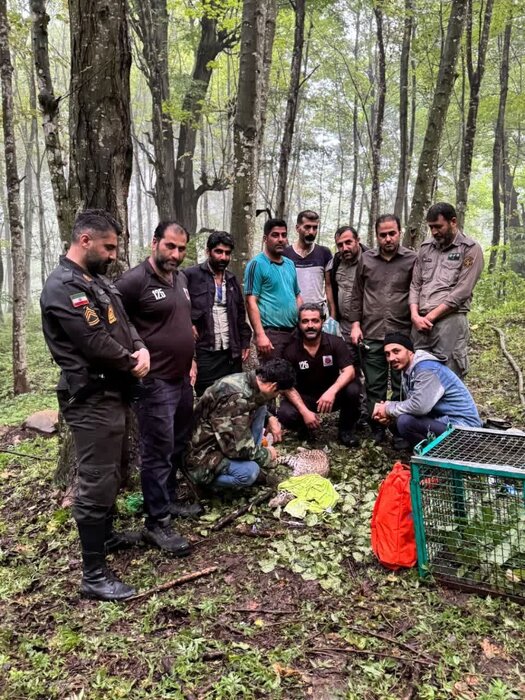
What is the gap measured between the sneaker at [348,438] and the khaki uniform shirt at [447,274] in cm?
140

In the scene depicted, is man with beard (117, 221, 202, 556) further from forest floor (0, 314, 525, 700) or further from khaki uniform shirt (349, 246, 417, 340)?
khaki uniform shirt (349, 246, 417, 340)

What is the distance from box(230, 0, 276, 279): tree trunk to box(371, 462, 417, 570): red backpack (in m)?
3.30

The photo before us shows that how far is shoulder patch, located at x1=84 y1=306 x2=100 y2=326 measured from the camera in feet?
9.04

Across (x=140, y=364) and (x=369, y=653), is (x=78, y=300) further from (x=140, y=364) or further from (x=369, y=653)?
(x=369, y=653)

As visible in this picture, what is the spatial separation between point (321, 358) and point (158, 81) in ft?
20.5

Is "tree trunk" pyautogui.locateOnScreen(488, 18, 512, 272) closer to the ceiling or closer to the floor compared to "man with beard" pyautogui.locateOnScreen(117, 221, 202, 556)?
closer to the ceiling

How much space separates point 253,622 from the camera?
2783 mm

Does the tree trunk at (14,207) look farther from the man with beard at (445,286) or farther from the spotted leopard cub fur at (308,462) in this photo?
the man with beard at (445,286)

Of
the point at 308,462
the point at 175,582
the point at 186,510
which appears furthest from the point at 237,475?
the point at 175,582

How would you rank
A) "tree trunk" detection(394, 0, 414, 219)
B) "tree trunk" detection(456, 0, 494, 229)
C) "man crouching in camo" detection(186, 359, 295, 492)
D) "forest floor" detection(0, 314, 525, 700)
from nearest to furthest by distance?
"forest floor" detection(0, 314, 525, 700) → "man crouching in camo" detection(186, 359, 295, 492) → "tree trunk" detection(456, 0, 494, 229) → "tree trunk" detection(394, 0, 414, 219)

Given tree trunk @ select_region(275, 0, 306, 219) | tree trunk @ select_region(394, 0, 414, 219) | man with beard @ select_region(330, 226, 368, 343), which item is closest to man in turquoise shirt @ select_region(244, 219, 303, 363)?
man with beard @ select_region(330, 226, 368, 343)

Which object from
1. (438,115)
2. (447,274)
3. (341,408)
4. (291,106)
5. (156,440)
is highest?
(291,106)

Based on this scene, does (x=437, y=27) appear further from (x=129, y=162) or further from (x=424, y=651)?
(x=424, y=651)

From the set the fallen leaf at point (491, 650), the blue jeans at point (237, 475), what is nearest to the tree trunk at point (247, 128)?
the blue jeans at point (237, 475)
